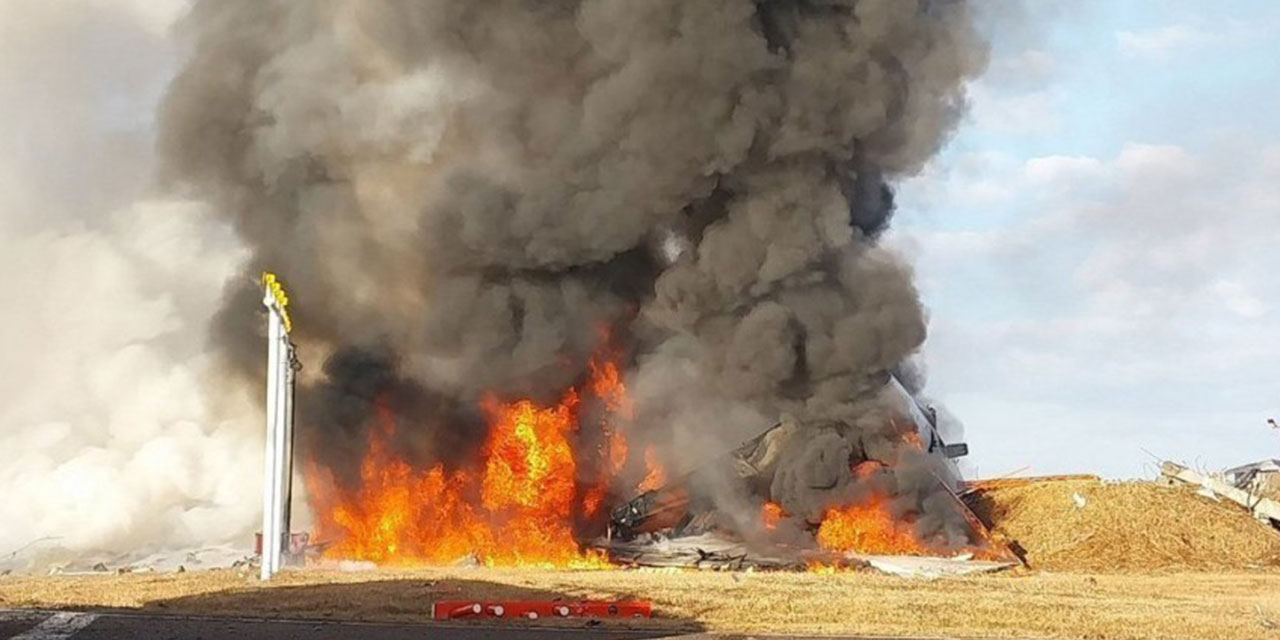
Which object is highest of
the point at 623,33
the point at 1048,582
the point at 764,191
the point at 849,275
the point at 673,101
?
the point at 623,33

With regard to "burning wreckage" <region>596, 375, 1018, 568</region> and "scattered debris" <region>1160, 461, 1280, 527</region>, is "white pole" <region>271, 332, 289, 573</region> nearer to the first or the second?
"burning wreckage" <region>596, 375, 1018, 568</region>

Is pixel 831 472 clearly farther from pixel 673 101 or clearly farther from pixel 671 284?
pixel 673 101

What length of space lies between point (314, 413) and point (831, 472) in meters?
15.2

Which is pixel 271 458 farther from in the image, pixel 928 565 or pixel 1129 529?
pixel 1129 529

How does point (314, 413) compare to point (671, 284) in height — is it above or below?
below

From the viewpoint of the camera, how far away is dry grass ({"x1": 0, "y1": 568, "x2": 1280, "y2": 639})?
1852 cm

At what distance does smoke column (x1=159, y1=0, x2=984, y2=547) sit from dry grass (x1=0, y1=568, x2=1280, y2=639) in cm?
686

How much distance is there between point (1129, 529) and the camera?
34.6m

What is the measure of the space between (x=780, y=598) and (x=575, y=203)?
1638cm

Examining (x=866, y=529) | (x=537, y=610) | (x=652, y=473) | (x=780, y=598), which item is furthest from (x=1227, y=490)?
(x=537, y=610)

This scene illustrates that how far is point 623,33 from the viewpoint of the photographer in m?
35.4

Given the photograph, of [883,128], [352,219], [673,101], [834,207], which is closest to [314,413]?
[352,219]

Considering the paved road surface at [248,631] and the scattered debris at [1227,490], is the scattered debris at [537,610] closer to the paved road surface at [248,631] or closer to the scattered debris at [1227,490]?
the paved road surface at [248,631]

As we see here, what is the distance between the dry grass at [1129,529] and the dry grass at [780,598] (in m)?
4.36
